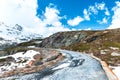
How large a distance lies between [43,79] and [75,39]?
533ft

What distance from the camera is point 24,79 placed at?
2333cm

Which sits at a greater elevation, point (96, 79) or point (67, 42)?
point (67, 42)

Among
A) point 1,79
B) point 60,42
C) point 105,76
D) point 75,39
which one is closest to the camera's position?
point 105,76

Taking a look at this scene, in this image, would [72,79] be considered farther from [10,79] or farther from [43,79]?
[10,79]

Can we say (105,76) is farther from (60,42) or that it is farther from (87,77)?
(60,42)

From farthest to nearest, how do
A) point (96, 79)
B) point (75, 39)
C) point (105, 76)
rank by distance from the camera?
point (75, 39) → point (105, 76) → point (96, 79)

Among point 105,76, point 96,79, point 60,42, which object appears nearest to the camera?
point 96,79

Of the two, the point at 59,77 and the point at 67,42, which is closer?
the point at 59,77

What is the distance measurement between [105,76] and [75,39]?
6343 inches

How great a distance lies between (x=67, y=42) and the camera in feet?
620

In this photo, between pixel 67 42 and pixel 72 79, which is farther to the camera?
pixel 67 42

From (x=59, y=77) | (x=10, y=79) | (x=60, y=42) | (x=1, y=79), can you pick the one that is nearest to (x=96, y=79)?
(x=59, y=77)

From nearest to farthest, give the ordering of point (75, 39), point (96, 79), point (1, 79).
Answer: point (96, 79) < point (1, 79) < point (75, 39)

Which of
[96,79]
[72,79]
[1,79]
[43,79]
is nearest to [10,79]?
[1,79]
